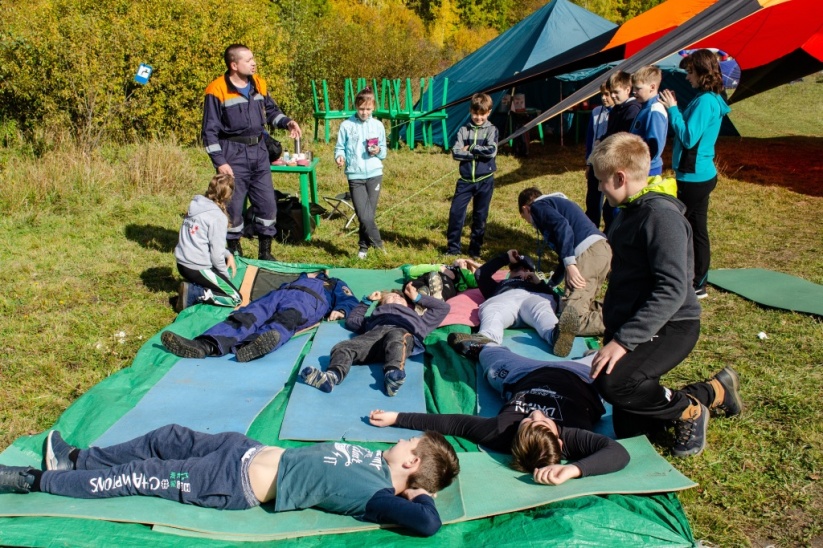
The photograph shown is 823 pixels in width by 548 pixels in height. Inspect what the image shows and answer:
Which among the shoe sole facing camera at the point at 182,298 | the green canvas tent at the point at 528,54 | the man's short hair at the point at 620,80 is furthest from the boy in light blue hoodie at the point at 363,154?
the green canvas tent at the point at 528,54

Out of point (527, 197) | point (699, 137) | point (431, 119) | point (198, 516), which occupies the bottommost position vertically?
point (198, 516)

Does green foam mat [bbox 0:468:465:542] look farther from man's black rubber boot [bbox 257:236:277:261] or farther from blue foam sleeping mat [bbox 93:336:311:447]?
man's black rubber boot [bbox 257:236:277:261]

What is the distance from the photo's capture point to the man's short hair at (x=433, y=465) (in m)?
2.85

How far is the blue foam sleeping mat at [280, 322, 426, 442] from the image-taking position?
11.4 ft

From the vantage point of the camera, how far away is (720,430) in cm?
362

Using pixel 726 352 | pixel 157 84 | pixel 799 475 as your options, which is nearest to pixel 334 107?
pixel 157 84

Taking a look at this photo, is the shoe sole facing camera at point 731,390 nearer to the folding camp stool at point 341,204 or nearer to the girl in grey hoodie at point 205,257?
the girl in grey hoodie at point 205,257

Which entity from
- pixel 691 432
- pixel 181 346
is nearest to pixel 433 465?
pixel 691 432

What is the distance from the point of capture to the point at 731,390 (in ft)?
12.2

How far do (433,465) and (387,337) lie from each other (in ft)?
5.04

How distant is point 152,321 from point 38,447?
1906 mm

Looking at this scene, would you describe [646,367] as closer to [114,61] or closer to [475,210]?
[475,210]

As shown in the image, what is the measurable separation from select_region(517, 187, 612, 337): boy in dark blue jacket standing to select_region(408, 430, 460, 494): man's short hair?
6.29ft

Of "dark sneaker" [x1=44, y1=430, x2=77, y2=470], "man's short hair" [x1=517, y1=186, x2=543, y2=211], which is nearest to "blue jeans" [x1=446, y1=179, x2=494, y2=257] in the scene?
"man's short hair" [x1=517, y1=186, x2=543, y2=211]
